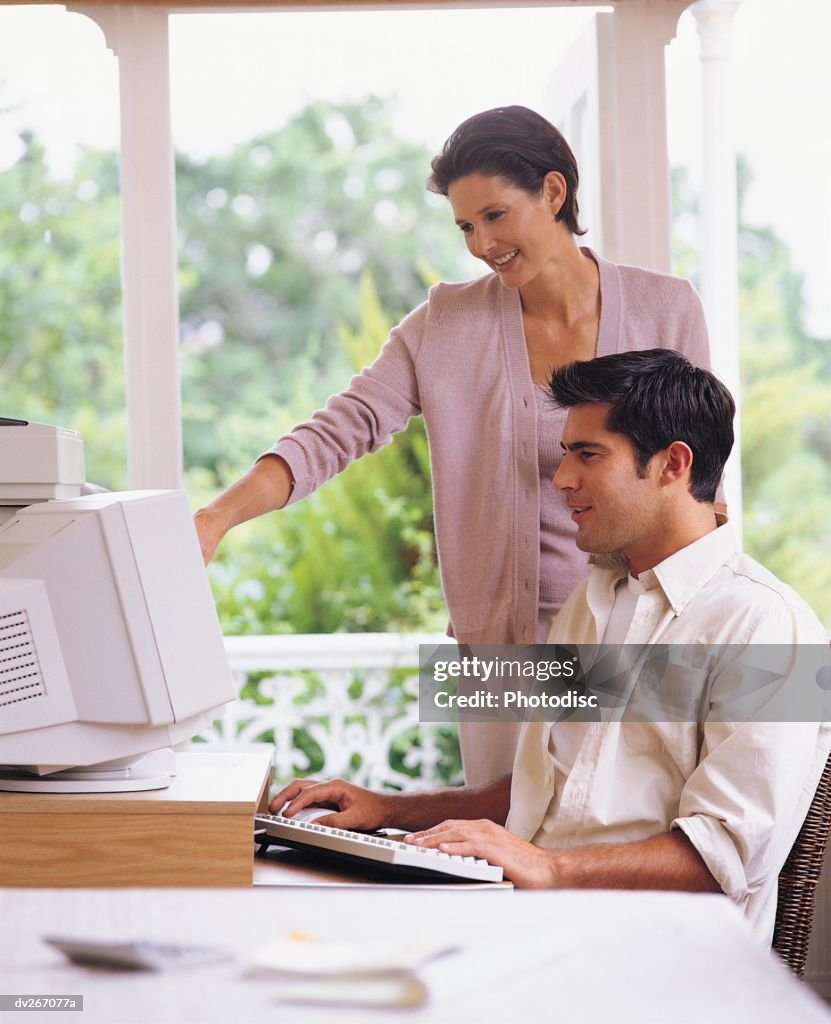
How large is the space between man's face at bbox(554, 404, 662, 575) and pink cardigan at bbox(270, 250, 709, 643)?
11.7 inches

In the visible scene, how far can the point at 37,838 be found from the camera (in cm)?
129

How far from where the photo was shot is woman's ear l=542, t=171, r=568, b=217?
1880 millimetres

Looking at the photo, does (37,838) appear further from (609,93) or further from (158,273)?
(609,93)

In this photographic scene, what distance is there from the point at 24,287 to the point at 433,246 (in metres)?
2.56

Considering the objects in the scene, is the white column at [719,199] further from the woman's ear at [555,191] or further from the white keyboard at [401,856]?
the white keyboard at [401,856]

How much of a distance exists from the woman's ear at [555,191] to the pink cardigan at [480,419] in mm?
132

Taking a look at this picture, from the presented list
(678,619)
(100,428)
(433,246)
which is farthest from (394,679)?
(433,246)

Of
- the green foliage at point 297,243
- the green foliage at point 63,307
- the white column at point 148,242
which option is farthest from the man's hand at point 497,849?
the green foliage at point 297,243

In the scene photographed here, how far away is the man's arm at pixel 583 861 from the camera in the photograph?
1.33 metres

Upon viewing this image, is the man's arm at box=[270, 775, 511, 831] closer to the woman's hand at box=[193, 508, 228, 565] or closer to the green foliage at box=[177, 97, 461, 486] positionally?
the woman's hand at box=[193, 508, 228, 565]

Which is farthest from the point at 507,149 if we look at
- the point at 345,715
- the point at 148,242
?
the point at 345,715

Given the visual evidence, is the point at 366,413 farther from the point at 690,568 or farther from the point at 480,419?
the point at 690,568

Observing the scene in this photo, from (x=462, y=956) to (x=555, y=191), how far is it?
1500mm

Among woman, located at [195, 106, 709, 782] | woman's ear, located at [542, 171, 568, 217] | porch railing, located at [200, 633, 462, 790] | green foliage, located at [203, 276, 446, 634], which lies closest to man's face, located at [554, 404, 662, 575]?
woman, located at [195, 106, 709, 782]
